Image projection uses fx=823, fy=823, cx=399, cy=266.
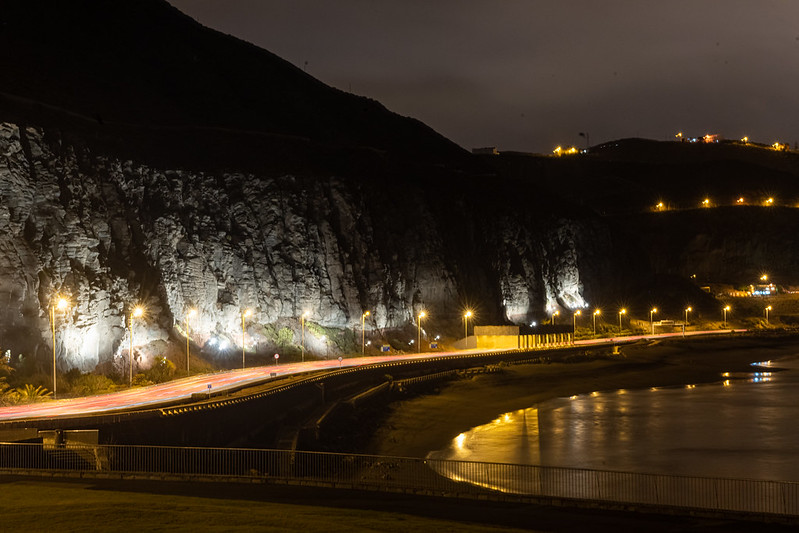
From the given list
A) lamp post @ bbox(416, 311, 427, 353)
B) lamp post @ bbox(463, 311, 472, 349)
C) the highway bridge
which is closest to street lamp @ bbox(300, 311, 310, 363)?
the highway bridge

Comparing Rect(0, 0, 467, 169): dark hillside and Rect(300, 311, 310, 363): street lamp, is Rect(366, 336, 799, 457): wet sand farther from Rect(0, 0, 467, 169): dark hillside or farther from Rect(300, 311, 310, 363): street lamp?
Rect(0, 0, 467, 169): dark hillside

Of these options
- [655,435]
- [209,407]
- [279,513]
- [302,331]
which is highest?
[302,331]

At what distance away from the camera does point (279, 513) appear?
73.8ft

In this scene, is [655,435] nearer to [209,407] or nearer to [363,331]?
[209,407]

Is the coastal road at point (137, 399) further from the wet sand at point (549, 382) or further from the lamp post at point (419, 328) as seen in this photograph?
the lamp post at point (419, 328)

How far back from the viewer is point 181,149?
319 ft

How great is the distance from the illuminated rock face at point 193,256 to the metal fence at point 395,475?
3252 cm

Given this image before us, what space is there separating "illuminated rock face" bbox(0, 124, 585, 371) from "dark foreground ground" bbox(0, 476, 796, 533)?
1520 inches

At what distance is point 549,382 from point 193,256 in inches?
1422

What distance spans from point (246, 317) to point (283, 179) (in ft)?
67.1

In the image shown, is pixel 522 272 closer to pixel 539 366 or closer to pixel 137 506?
pixel 539 366

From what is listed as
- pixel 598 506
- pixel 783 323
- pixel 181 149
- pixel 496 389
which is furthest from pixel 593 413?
pixel 783 323

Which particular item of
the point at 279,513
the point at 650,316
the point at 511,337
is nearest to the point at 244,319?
the point at 511,337

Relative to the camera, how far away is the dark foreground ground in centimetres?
2122
